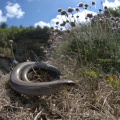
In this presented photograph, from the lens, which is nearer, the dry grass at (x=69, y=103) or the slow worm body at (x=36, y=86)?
the dry grass at (x=69, y=103)

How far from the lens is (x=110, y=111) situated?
76.0 inches

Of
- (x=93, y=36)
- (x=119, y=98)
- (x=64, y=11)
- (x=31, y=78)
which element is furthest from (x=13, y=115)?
(x=93, y=36)

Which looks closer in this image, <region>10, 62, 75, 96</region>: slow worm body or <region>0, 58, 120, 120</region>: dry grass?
<region>0, 58, 120, 120</region>: dry grass

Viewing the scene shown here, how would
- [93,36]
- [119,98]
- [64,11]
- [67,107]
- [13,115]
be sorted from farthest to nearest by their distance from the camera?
[93,36] → [64,11] → [119,98] → [67,107] → [13,115]

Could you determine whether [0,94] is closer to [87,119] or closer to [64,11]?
[87,119]

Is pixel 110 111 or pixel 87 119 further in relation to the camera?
pixel 110 111

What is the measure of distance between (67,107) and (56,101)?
97 millimetres

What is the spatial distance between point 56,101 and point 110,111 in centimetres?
32

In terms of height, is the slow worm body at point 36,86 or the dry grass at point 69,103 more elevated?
the slow worm body at point 36,86

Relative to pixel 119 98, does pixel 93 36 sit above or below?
above

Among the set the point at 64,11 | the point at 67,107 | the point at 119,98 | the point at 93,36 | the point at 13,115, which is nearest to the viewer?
the point at 13,115

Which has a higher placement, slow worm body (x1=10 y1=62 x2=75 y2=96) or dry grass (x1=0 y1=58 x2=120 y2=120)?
slow worm body (x1=10 y1=62 x2=75 y2=96)

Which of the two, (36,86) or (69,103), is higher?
(36,86)

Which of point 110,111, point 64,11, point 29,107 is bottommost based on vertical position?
point 110,111
